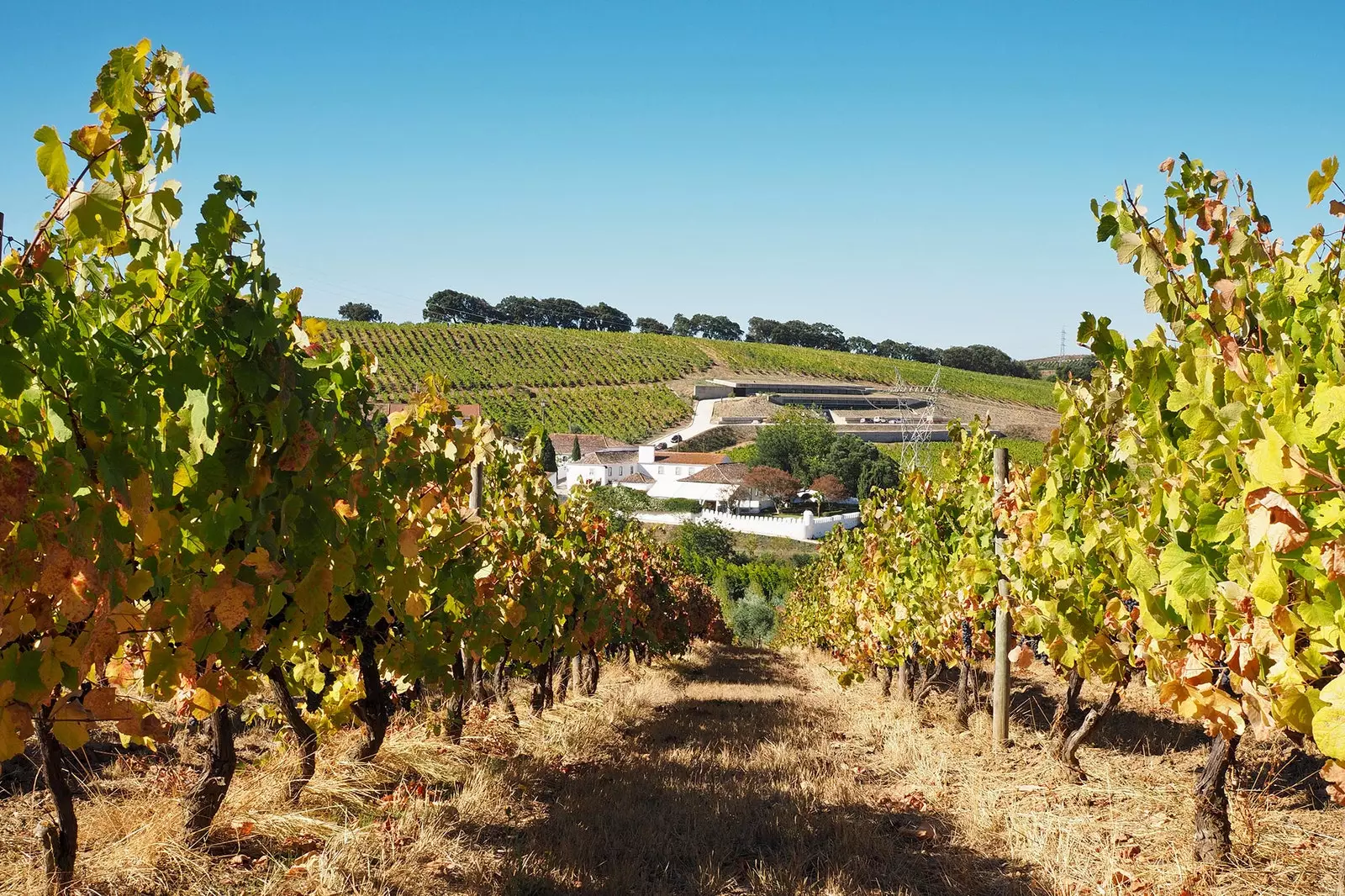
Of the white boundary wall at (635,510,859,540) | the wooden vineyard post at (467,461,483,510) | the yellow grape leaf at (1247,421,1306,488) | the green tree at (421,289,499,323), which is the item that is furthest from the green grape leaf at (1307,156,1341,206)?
the green tree at (421,289,499,323)

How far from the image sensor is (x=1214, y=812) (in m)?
3.98

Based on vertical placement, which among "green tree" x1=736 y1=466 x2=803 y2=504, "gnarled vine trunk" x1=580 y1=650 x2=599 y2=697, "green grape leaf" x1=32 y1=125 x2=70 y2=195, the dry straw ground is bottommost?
"green tree" x1=736 y1=466 x2=803 y2=504

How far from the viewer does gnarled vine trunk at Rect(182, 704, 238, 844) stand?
3.52 meters

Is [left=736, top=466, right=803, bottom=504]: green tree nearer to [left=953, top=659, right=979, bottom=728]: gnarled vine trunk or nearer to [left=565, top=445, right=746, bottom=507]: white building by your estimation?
[left=565, top=445, right=746, bottom=507]: white building

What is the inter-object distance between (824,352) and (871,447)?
4999cm

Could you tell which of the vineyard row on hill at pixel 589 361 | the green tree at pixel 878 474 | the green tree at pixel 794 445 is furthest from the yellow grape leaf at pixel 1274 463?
the vineyard row on hill at pixel 589 361

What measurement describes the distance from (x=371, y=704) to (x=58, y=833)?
1.87 meters

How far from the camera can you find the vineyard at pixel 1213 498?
6.15ft

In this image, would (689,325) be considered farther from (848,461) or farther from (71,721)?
(71,721)

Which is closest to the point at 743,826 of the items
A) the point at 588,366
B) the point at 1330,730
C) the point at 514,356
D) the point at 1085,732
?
the point at 1085,732

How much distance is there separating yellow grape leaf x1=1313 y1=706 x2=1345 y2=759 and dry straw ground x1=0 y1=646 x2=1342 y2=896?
260 centimetres

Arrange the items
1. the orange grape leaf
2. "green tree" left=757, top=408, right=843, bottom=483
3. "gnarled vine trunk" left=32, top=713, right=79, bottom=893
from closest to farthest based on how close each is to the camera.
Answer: the orange grape leaf, "gnarled vine trunk" left=32, top=713, right=79, bottom=893, "green tree" left=757, top=408, right=843, bottom=483

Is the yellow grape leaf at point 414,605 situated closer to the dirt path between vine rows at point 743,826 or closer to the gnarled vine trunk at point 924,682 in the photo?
the dirt path between vine rows at point 743,826

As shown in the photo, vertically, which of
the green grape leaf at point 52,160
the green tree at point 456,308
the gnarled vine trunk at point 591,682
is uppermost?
the green tree at point 456,308
